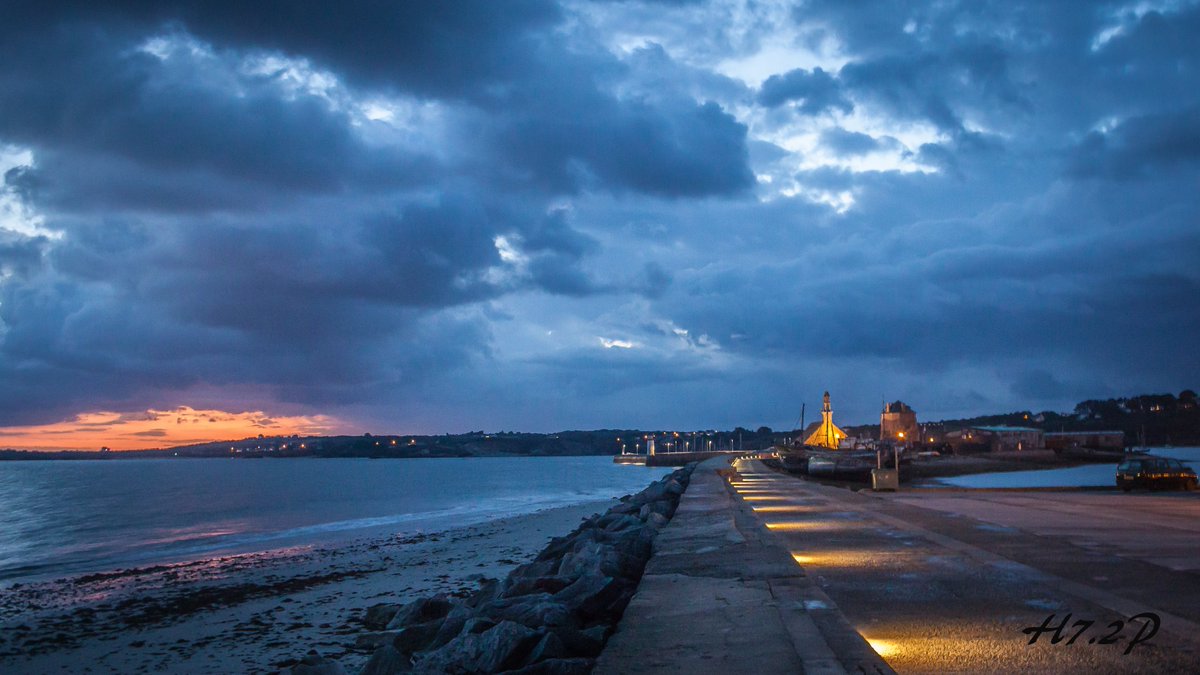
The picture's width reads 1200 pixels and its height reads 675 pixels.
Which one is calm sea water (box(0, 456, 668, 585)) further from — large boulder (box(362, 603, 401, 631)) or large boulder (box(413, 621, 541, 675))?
large boulder (box(413, 621, 541, 675))

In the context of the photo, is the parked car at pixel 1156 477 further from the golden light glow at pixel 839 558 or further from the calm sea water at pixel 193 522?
the calm sea water at pixel 193 522

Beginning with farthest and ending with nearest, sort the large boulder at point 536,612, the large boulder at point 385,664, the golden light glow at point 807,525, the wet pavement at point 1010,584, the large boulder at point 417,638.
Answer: the golden light glow at point 807,525 → the large boulder at point 417,638 → the large boulder at point 385,664 → the large boulder at point 536,612 → the wet pavement at point 1010,584

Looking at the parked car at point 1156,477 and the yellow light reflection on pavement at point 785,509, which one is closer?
the yellow light reflection on pavement at point 785,509

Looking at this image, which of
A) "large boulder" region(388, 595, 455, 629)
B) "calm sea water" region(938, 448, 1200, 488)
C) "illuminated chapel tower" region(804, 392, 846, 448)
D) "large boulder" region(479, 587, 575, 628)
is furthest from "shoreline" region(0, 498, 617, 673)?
"illuminated chapel tower" region(804, 392, 846, 448)

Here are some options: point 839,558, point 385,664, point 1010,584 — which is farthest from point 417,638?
point 1010,584

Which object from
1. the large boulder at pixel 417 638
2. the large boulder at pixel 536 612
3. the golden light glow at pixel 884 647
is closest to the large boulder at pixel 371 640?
the large boulder at pixel 417 638

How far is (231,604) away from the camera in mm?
17500

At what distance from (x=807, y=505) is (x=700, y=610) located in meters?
15.7

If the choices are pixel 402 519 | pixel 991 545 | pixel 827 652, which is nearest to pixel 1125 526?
pixel 991 545

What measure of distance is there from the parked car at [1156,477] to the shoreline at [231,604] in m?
19.8

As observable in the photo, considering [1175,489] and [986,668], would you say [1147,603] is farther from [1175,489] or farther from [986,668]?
[1175,489]

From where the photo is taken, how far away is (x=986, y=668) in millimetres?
5652

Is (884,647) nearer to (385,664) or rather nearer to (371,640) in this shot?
(385,664)

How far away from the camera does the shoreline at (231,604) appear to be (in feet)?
42.4
